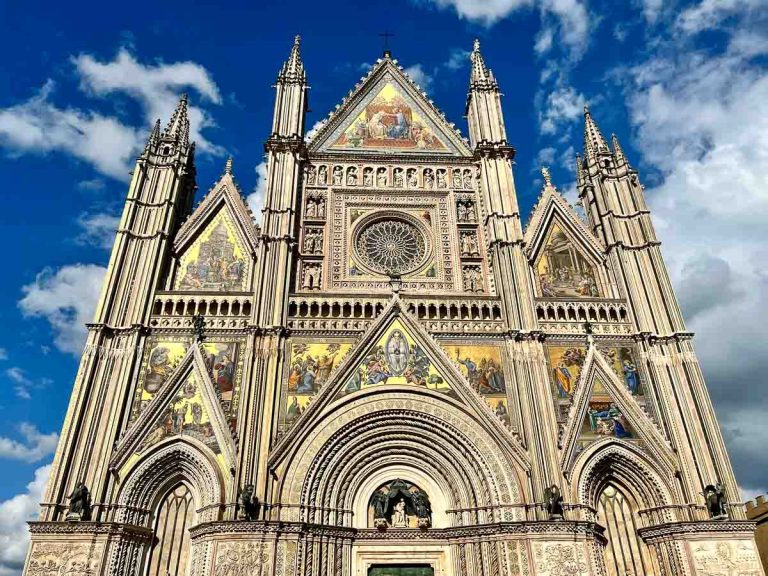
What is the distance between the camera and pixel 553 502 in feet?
Answer: 48.6

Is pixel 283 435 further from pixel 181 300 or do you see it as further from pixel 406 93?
pixel 406 93

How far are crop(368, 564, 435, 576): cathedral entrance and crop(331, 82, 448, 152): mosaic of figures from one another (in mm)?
14467

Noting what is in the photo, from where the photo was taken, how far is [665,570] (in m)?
15.2

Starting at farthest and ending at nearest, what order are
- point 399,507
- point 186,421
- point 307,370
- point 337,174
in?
point 337,174 → point 307,370 → point 399,507 → point 186,421

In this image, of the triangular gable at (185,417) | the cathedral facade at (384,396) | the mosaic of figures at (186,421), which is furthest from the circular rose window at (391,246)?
the mosaic of figures at (186,421)

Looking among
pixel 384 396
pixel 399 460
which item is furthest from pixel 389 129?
pixel 399 460

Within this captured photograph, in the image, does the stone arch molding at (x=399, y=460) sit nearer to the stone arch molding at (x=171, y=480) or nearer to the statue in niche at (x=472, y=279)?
the stone arch molding at (x=171, y=480)

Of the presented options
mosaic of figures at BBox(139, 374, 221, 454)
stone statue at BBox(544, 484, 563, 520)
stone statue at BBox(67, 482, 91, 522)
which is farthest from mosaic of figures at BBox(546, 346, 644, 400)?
stone statue at BBox(67, 482, 91, 522)

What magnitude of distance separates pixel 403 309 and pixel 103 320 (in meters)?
8.87

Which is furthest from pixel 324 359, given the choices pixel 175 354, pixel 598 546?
pixel 598 546

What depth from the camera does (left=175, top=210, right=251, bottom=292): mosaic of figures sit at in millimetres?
18734

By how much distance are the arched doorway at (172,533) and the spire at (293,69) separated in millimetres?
15407

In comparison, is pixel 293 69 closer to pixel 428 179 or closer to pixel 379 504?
pixel 428 179

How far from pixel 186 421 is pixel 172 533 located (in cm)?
292
